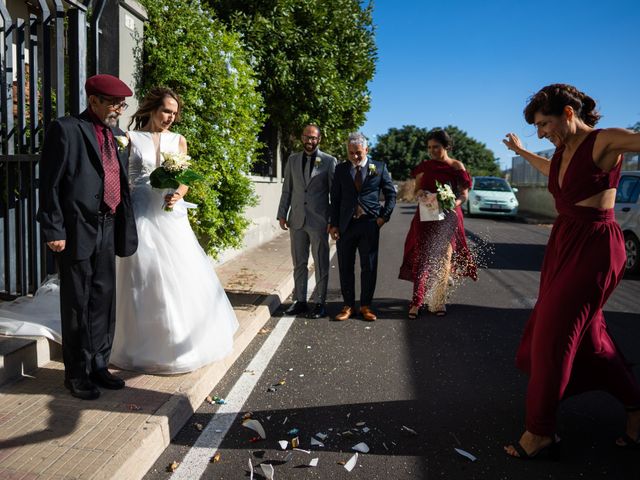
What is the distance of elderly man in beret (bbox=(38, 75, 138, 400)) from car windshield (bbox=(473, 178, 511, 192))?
22.8 metres

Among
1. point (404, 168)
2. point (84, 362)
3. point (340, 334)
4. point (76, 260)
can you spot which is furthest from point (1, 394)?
point (404, 168)

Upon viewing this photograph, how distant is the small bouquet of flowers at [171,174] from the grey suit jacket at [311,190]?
248 cm

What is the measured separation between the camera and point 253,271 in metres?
9.15

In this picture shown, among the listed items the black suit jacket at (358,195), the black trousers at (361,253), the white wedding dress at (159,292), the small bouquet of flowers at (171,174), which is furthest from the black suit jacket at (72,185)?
the black trousers at (361,253)

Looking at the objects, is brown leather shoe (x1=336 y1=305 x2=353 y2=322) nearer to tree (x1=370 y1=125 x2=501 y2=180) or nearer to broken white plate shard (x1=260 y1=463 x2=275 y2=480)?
broken white plate shard (x1=260 y1=463 x2=275 y2=480)

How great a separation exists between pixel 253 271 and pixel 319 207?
9.25ft

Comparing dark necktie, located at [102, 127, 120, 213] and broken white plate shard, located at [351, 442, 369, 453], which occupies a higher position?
dark necktie, located at [102, 127, 120, 213]

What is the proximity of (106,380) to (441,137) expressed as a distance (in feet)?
14.4

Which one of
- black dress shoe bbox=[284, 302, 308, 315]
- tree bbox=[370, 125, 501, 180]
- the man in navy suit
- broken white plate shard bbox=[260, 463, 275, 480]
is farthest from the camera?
tree bbox=[370, 125, 501, 180]

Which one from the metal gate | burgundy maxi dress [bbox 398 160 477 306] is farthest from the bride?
burgundy maxi dress [bbox 398 160 477 306]

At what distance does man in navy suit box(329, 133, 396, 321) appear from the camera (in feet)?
21.3

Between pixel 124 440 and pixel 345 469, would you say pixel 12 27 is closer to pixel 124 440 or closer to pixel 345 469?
pixel 124 440

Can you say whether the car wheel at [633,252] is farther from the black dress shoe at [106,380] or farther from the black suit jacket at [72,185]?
the black suit jacket at [72,185]

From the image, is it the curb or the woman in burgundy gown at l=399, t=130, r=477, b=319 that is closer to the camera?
the curb
